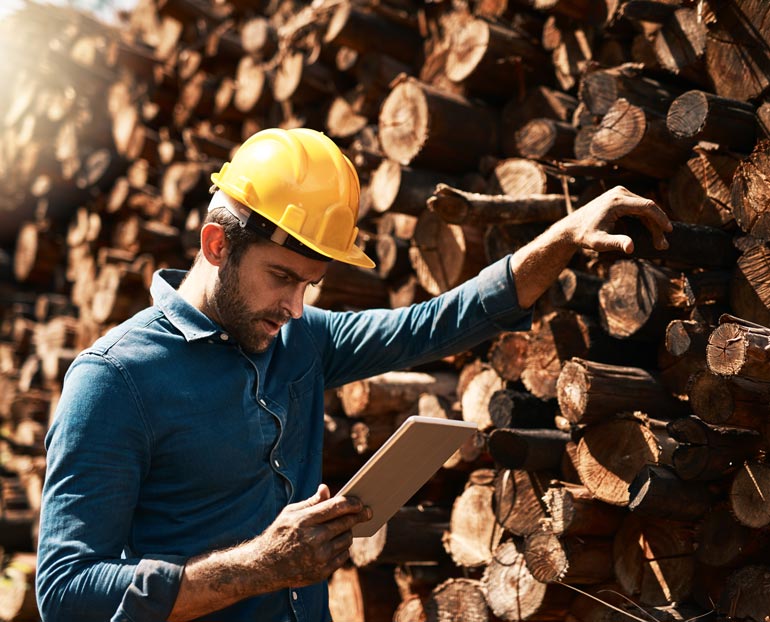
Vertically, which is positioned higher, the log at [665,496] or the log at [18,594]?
the log at [665,496]

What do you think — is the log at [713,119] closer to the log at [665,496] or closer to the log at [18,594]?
the log at [665,496]

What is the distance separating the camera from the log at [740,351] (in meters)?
2.42

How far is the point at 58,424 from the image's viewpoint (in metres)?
2.34

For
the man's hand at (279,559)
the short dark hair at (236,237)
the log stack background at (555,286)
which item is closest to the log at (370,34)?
the log stack background at (555,286)

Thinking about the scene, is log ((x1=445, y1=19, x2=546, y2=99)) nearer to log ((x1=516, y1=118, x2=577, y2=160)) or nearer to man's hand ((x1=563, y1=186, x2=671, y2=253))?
log ((x1=516, y1=118, x2=577, y2=160))

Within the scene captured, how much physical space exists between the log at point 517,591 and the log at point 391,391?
0.84 metres

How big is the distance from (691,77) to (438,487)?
6.51ft

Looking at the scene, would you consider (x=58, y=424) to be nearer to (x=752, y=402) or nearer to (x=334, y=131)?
(x=752, y=402)

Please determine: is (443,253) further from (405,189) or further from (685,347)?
(685,347)

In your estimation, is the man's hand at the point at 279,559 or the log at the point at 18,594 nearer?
the man's hand at the point at 279,559

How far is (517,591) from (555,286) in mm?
1059

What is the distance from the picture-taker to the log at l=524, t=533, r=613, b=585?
311cm

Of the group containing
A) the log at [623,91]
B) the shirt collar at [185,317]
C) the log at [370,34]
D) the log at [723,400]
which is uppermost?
the log at [623,91]

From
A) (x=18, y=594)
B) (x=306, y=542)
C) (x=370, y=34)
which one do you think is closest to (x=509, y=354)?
(x=306, y=542)
